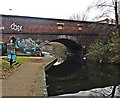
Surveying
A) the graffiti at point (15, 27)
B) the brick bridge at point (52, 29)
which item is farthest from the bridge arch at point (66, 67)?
the graffiti at point (15, 27)

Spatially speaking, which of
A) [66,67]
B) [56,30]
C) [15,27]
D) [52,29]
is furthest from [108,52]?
[15,27]

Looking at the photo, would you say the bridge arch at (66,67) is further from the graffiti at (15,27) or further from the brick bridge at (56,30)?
the graffiti at (15,27)

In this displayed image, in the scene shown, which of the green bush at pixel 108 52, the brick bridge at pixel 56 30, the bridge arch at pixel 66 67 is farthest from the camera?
the brick bridge at pixel 56 30

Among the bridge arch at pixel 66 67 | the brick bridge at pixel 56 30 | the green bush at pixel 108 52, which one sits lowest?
the bridge arch at pixel 66 67

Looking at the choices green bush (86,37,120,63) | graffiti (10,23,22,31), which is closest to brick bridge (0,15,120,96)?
graffiti (10,23,22,31)

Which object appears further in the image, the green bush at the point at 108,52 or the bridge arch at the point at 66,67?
the green bush at the point at 108,52

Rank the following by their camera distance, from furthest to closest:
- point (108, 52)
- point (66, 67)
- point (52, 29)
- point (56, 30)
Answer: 1. point (56, 30)
2. point (52, 29)
3. point (108, 52)
4. point (66, 67)

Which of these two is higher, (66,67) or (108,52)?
(108,52)

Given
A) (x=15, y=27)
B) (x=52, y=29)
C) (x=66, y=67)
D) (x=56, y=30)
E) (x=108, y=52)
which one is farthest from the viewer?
(x=56, y=30)

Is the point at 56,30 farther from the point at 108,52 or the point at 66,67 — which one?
the point at 66,67

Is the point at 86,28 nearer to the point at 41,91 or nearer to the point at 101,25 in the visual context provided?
the point at 101,25

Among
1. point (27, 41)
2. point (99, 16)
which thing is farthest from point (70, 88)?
point (27, 41)

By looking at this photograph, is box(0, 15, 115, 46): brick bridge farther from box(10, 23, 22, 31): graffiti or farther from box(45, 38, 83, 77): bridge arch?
box(45, 38, 83, 77): bridge arch

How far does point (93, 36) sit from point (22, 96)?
21931mm
